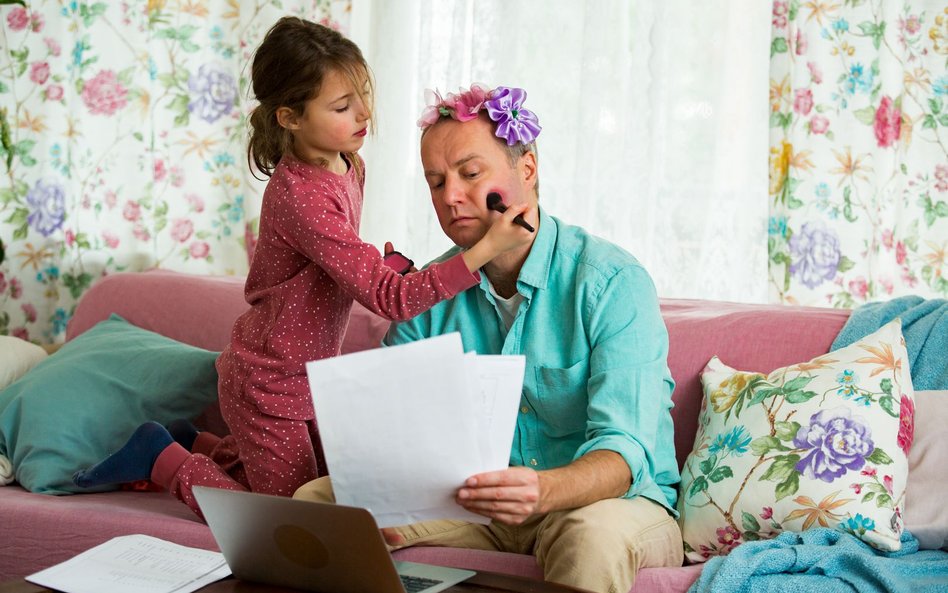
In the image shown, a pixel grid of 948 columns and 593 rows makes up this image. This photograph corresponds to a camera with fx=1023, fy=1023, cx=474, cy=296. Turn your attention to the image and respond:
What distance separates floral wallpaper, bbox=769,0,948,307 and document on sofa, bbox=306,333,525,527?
149 centimetres

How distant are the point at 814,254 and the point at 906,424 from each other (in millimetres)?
838

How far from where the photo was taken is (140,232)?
3.14 metres

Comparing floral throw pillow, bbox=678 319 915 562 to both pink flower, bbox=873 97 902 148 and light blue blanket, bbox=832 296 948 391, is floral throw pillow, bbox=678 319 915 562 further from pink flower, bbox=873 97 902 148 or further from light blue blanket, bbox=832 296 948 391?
pink flower, bbox=873 97 902 148

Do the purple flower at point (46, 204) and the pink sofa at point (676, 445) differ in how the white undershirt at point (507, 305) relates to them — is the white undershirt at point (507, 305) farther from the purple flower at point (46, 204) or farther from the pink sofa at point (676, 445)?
the purple flower at point (46, 204)

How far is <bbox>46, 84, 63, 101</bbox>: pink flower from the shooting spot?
121 inches

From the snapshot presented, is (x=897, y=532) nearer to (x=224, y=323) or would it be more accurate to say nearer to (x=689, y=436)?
(x=689, y=436)

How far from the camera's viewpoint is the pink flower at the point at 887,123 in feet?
8.07

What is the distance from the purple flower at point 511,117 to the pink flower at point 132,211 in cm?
169

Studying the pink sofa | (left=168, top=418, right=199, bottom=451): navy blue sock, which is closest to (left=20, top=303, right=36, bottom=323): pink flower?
the pink sofa

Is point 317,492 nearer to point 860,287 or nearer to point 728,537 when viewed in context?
point 728,537

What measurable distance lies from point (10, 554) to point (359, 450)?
1.18 m

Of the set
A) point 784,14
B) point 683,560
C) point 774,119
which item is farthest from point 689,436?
point 784,14

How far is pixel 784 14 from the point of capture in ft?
8.43

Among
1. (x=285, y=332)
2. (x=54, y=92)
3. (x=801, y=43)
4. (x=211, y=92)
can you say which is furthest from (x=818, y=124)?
(x=54, y=92)
